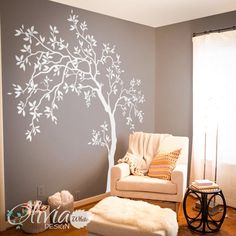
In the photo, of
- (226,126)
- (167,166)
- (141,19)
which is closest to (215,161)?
(226,126)

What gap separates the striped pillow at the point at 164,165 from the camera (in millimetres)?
3510

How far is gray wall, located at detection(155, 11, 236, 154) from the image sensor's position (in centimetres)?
441

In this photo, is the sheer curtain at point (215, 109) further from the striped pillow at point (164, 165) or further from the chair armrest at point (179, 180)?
the chair armrest at point (179, 180)

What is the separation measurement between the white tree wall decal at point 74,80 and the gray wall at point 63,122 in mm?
75

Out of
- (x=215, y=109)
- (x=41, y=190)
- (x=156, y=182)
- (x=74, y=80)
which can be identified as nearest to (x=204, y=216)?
(x=156, y=182)

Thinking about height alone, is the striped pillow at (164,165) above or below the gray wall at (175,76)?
below

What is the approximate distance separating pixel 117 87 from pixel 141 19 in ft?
3.32

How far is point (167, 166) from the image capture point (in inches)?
139

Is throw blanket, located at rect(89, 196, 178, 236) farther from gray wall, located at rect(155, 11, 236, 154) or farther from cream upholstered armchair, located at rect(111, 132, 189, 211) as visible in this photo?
gray wall, located at rect(155, 11, 236, 154)

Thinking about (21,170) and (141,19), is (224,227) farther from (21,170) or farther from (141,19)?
(141,19)

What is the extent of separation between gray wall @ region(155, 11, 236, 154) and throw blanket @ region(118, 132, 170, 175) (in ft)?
2.26

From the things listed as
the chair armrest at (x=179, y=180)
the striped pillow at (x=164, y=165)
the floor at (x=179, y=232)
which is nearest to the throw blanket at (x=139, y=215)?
the floor at (x=179, y=232)

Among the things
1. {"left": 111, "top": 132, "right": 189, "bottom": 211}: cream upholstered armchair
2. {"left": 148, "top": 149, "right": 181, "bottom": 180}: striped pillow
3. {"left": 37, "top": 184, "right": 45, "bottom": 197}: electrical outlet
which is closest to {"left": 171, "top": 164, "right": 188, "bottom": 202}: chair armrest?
{"left": 111, "top": 132, "right": 189, "bottom": 211}: cream upholstered armchair

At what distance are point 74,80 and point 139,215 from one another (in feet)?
6.24
